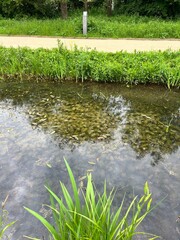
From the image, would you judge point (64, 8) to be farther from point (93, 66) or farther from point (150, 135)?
point (150, 135)

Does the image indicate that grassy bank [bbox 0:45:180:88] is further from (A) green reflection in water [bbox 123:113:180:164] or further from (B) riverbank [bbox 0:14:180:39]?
(B) riverbank [bbox 0:14:180:39]

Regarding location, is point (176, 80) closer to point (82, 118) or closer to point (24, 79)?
point (82, 118)

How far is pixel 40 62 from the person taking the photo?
7.12 meters

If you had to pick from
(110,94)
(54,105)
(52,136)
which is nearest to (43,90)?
Answer: (54,105)

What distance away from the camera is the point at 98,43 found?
9859 millimetres

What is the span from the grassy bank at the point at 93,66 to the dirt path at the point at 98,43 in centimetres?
184

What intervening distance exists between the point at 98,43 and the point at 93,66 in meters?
3.40

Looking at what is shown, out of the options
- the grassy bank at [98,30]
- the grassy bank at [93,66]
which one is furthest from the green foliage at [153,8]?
the grassy bank at [93,66]

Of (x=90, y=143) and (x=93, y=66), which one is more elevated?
(x=93, y=66)


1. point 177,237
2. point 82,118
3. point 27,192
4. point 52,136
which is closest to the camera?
point 177,237

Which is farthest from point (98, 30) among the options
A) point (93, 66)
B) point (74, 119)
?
point (74, 119)

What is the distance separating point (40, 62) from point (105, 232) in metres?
5.66

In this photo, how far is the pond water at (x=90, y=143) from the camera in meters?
3.24

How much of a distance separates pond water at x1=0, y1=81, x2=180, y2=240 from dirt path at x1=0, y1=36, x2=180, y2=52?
3080 mm
